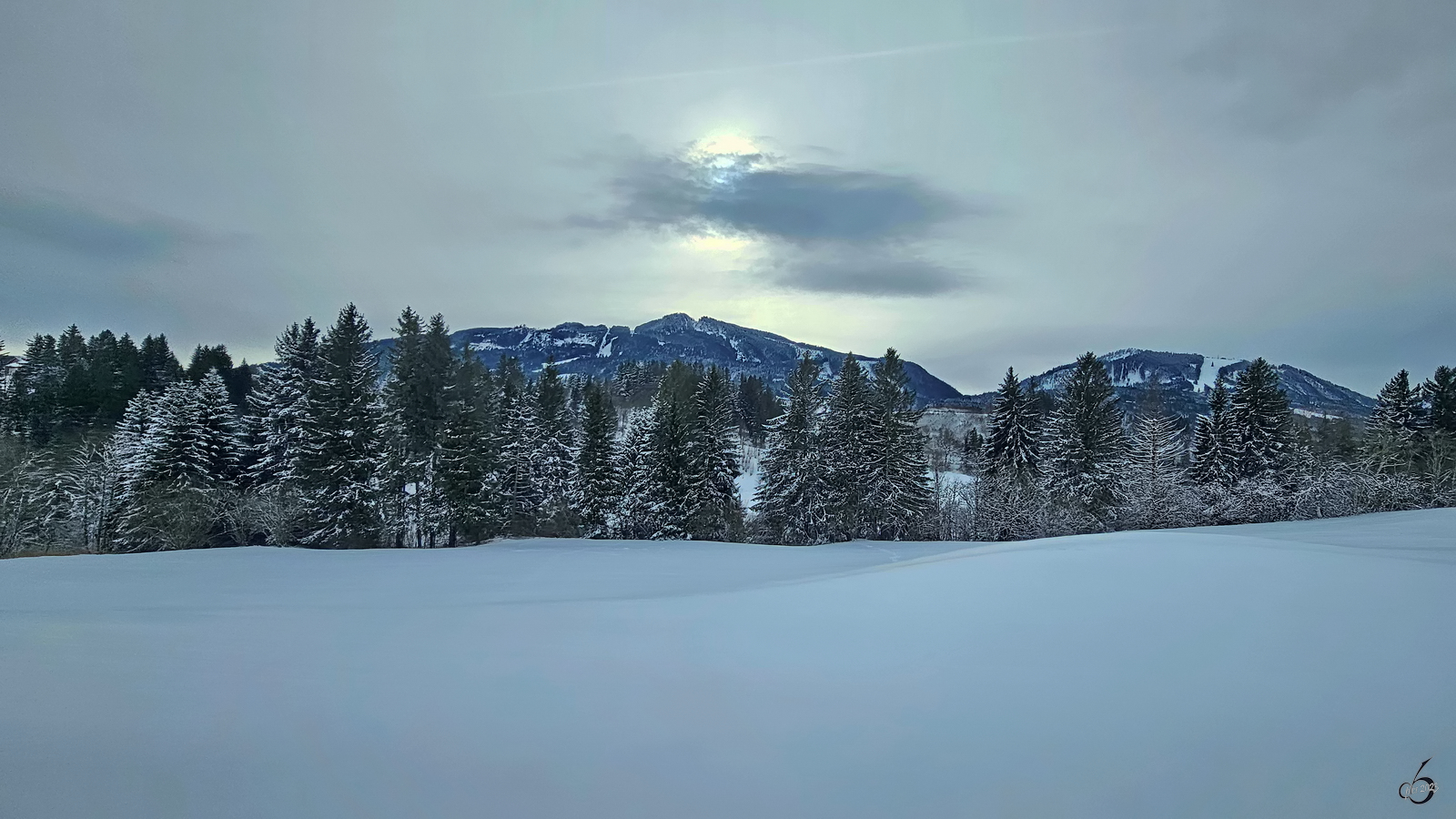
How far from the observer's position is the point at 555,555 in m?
12.1

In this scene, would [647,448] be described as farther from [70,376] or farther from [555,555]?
[70,376]

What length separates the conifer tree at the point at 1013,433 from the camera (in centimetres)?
3172

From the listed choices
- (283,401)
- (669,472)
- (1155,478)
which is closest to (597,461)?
(669,472)

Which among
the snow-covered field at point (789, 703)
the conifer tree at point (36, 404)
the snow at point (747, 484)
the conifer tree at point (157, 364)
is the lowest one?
the snow at point (747, 484)

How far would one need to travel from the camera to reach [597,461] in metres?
29.0

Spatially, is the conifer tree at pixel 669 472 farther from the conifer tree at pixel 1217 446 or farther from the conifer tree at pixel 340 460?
the conifer tree at pixel 1217 446

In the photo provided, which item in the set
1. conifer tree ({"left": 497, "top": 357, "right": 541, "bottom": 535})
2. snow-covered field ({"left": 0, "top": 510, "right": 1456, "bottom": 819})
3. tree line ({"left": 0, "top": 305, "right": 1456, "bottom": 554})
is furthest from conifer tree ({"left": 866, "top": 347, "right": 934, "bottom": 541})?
snow-covered field ({"left": 0, "top": 510, "right": 1456, "bottom": 819})

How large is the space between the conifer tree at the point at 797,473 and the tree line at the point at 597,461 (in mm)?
105

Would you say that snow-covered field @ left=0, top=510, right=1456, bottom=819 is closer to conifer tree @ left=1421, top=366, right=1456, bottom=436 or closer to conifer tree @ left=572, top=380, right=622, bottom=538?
conifer tree @ left=572, top=380, right=622, bottom=538

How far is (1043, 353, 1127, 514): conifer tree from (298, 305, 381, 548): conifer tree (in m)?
27.4

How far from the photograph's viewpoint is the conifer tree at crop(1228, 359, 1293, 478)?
29.0 m

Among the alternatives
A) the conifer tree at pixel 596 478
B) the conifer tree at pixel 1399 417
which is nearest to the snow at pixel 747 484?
the conifer tree at pixel 596 478

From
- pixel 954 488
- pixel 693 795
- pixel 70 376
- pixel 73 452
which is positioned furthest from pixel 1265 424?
pixel 70 376

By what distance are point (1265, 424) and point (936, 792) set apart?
3573 cm
